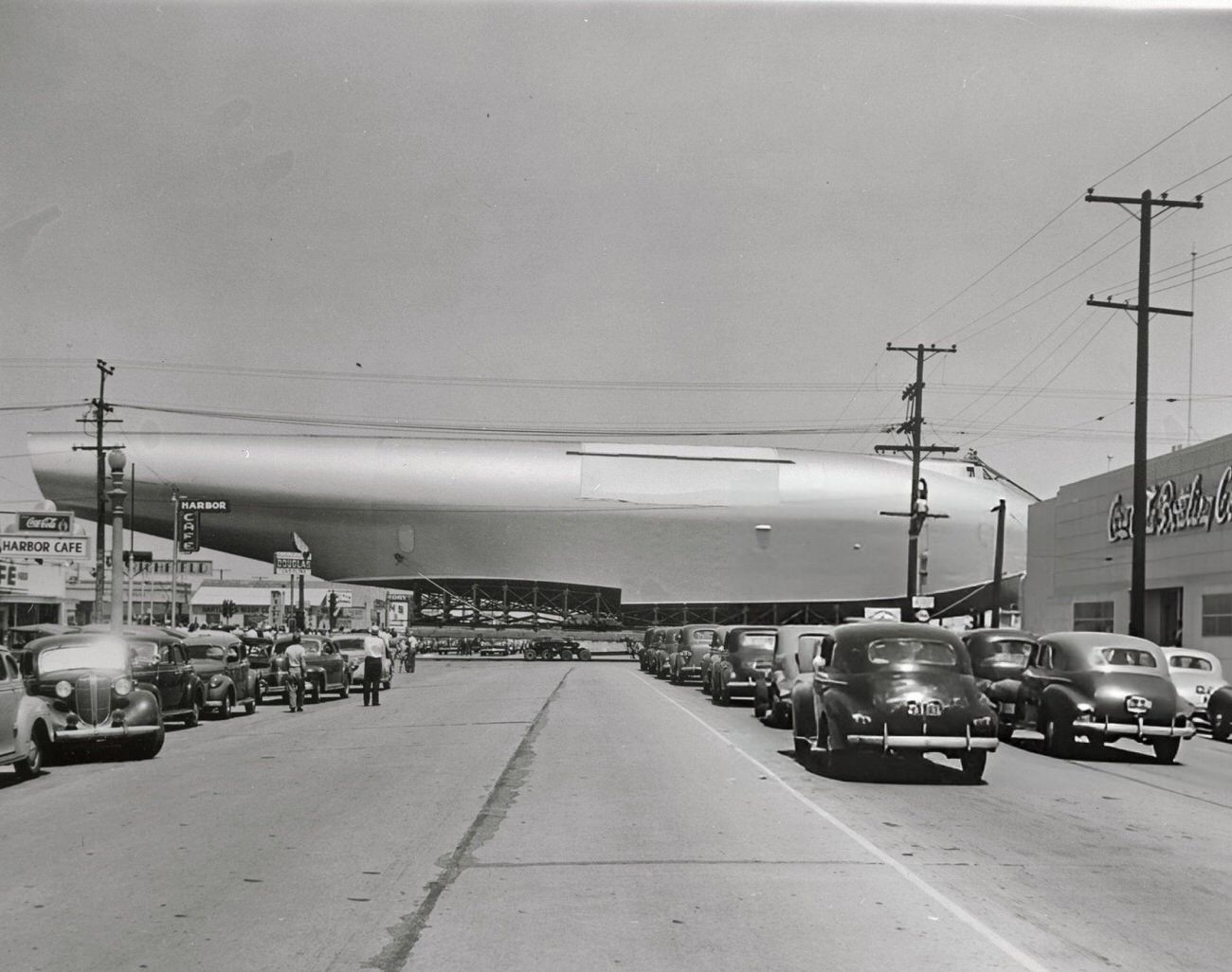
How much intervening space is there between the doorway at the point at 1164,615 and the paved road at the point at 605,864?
2739cm

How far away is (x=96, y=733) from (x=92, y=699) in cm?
45

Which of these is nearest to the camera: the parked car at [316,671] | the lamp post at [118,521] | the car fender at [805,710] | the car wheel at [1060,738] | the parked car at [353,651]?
the car fender at [805,710]

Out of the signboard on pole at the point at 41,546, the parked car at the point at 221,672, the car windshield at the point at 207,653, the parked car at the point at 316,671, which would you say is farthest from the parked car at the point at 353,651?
the signboard on pole at the point at 41,546

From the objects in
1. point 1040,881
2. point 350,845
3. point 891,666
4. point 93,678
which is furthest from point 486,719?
point 1040,881

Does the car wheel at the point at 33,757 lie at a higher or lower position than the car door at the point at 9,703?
lower

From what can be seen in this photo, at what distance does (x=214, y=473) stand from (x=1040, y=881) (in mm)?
85816

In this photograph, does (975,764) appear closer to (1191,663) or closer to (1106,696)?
(1106,696)

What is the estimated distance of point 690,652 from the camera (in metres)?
44.4

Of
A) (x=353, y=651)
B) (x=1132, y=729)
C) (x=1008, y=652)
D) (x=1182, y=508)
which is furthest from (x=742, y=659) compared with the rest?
(x=1182, y=508)

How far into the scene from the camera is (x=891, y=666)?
53.6 ft

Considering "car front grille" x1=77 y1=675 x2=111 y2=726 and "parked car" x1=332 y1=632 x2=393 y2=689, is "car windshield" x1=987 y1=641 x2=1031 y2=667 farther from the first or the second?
"parked car" x1=332 y1=632 x2=393 y2=689

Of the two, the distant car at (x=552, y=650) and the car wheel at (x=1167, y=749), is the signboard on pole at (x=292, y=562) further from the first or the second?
the car wheel at (x=1167, y=749)

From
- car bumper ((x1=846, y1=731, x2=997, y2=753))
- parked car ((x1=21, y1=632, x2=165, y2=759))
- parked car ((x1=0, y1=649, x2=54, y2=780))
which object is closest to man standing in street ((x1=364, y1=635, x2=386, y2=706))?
parked car ((x1=21, y1=632, x2=165, y2=759))

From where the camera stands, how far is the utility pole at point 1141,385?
105ft
